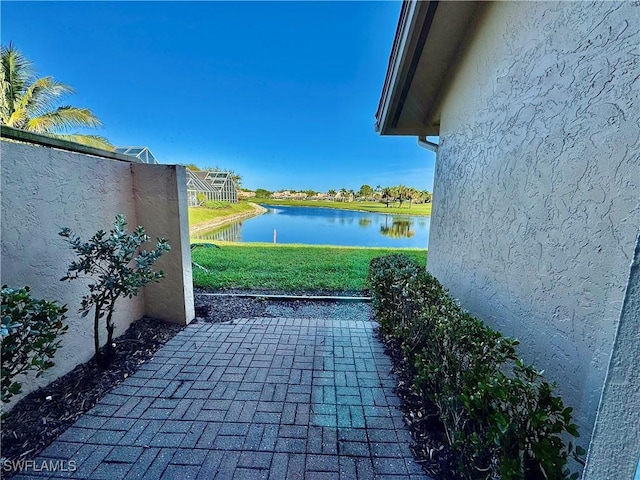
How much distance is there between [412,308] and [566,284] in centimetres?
133

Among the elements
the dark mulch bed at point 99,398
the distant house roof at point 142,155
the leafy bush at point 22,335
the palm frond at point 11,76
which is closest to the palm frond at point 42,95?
the palm frond at point 11,76

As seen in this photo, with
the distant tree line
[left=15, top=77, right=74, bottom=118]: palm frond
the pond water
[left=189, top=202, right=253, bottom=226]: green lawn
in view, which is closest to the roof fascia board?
the pond water

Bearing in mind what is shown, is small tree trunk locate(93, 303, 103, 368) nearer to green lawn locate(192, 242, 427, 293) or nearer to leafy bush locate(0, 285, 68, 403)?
leafy bush locate(0, 285, 68, 403)

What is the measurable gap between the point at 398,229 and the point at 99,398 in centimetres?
1859

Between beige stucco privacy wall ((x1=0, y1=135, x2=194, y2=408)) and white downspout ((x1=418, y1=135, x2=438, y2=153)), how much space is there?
13.6ft

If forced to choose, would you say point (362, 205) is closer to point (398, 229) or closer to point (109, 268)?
point (398, 229)

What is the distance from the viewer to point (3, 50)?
11.2m

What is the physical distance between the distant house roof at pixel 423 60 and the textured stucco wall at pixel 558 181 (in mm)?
334

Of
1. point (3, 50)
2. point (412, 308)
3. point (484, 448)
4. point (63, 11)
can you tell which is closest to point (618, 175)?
point (484, 448)

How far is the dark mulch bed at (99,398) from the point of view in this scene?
1.97 m

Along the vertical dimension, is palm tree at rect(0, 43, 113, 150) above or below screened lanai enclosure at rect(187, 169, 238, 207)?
above

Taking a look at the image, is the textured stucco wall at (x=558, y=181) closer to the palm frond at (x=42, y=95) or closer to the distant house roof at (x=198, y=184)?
the palm frond at (x=42, y=95)

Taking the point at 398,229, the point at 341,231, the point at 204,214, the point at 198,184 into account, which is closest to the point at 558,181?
the point at 341,231

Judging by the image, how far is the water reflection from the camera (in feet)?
58.0
